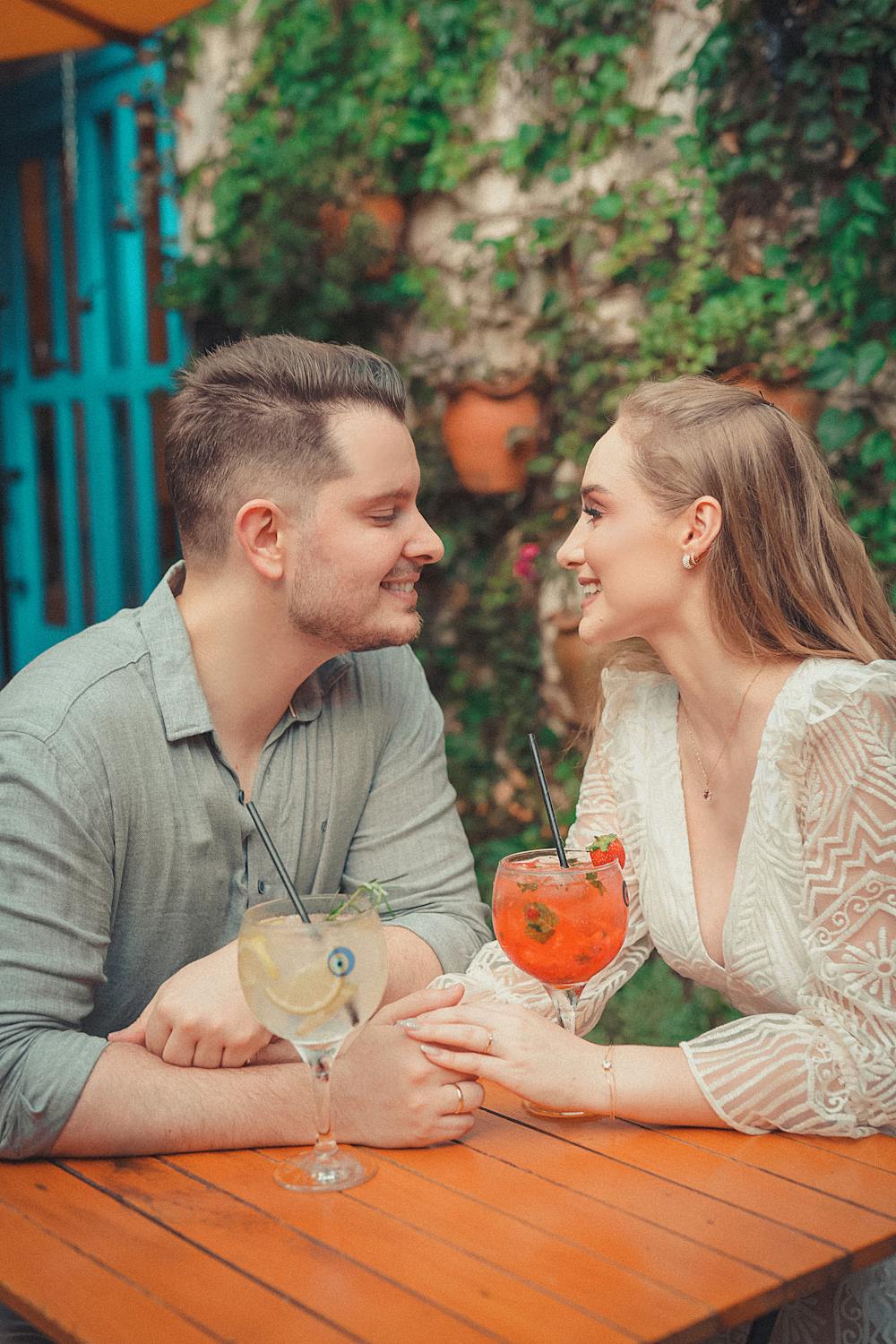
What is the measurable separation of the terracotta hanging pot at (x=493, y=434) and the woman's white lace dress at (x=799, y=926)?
2.28m

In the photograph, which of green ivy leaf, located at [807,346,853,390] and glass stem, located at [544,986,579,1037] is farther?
green ivy leaf, located at [807,346,853,390]

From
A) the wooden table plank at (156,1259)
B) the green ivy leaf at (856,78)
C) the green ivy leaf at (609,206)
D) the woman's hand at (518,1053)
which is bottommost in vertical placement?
the wooden table plank at (156,1259)

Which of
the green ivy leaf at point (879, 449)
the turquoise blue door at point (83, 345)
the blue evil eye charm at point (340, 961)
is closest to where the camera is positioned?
the blue evil eye charm at point (340, 961)

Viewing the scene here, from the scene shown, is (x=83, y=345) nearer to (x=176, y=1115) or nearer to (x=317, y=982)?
(x=176, y=1115)

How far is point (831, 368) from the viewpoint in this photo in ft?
11.3

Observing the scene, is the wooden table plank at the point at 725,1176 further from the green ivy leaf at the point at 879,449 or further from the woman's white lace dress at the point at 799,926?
the green ivy leaf at the point at 879,449

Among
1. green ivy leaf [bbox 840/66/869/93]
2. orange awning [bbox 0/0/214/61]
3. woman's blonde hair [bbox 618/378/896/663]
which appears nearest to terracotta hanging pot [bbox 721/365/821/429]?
green ivy leaf [bbox 840/66/869/93]

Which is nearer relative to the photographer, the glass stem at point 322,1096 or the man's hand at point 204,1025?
the glass stem at point 322,1096

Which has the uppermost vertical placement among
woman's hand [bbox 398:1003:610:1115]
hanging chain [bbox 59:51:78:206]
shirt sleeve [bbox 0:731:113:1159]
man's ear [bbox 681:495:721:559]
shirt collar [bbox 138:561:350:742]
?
hanging chain [bbox 59:51:78:206]

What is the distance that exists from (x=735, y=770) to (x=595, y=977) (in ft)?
1.15

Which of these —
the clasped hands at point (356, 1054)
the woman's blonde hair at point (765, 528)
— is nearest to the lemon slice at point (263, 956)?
the clasped hands at point (356, 1054)

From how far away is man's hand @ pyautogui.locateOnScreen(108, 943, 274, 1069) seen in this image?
1.58 meters

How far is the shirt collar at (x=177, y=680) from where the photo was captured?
75.3 inches

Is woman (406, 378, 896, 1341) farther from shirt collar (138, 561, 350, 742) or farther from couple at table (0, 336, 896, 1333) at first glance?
shirt collar (138, 561, 350, 742)
